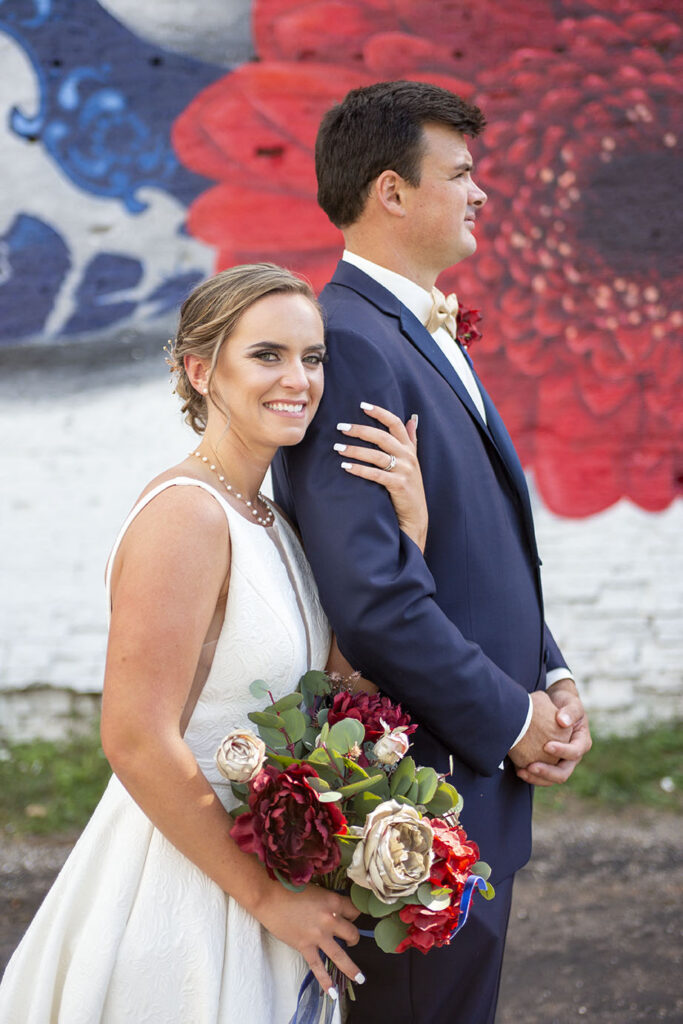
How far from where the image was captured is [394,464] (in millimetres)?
1877

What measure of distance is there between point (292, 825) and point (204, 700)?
1.02 feet

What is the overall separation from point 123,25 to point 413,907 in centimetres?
384

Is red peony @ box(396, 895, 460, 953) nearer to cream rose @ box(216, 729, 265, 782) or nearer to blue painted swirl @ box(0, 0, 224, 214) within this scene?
cream rose @ box(216, 729, 265, 782)

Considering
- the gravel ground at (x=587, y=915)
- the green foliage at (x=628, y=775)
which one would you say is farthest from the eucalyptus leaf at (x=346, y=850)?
the green foliage at (x=628, y=775)

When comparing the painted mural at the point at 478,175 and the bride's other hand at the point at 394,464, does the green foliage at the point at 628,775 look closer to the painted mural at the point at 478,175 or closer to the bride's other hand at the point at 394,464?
the painted mural at the point at 478,175

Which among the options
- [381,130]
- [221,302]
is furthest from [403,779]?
[381,130]

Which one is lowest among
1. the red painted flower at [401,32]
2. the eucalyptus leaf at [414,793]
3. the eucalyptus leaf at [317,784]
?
the eucalyptus leaf at [414,793]

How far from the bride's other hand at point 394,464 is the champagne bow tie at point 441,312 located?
16.5 inches

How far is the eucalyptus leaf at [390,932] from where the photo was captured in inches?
64.2

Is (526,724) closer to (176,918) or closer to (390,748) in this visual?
(390,748)

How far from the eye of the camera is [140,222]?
13.9ft

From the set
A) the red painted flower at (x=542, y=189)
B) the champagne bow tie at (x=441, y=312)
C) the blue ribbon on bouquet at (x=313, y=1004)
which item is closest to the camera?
the blue ribbon on bouquet at (x=313, y=1004)

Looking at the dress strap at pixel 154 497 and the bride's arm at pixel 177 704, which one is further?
the dress strap at pixel 154 497

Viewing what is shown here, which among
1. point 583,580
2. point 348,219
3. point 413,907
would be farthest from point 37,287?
point 413,907
